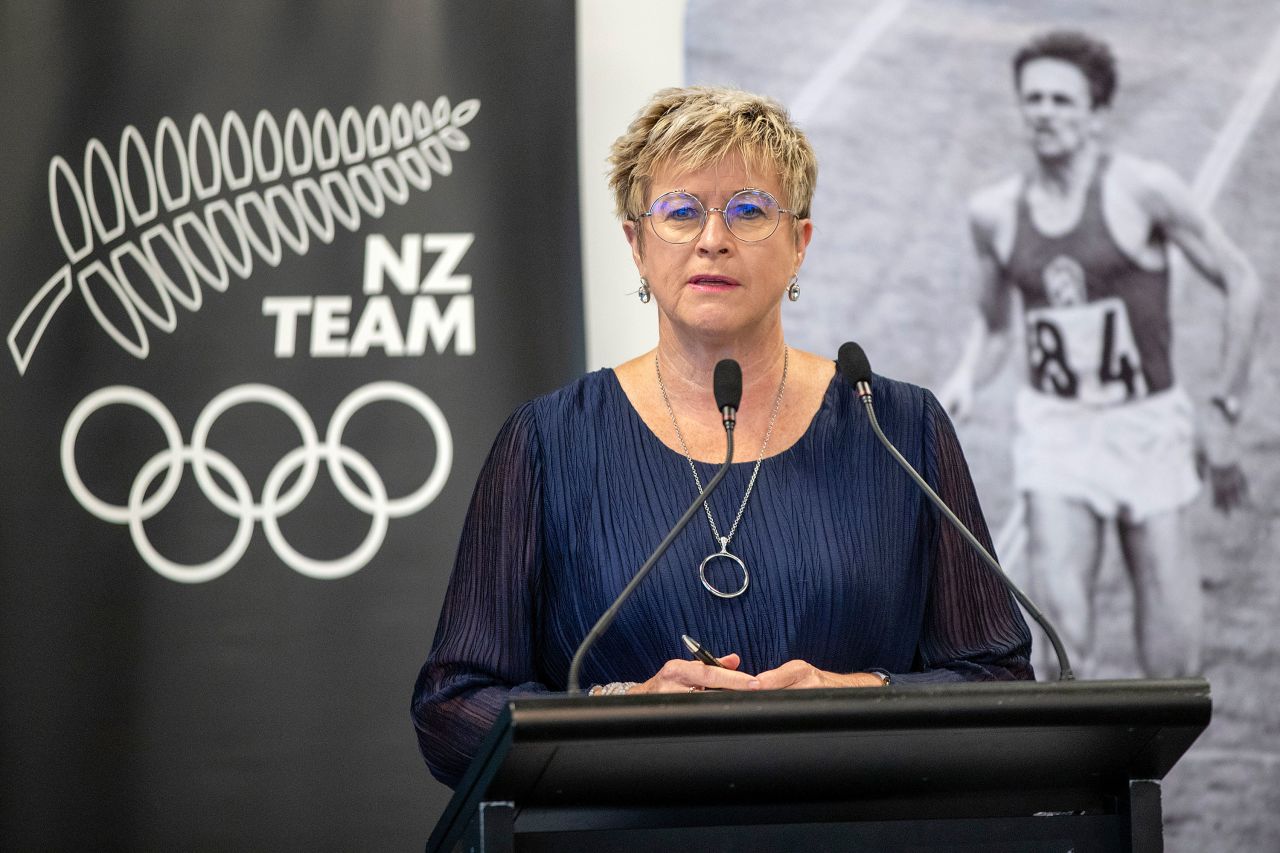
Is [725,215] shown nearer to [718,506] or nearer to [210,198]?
[718,506]

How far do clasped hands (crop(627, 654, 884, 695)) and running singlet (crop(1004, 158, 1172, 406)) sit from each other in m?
1.82

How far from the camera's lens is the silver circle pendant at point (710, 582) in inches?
81.7

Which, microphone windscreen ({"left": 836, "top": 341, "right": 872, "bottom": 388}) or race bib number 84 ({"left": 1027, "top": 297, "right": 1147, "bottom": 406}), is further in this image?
race bib number 84 ({"left": 1027, "top": 297, "right": 1147, "bottom": 406})

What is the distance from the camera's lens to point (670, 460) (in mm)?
2189

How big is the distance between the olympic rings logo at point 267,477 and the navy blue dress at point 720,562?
1046 millimetres

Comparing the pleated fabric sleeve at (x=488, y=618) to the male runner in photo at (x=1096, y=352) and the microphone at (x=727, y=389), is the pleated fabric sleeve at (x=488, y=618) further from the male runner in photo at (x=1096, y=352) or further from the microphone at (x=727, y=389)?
the male runner in photo at (x=1096, y=352)

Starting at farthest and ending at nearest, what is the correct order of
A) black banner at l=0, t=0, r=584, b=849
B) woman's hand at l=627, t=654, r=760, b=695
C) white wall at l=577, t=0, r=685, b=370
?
white wall at l=577, t=0, r=685, b=370 → black banner at l=0, t=0, r=584, b=849 → woman's hand at l=627, t=654, r=760, b=695

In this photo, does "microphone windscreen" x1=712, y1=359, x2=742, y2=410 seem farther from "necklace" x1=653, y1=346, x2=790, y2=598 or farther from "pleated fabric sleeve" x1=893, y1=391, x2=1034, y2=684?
"pleated fabric sleeve" x1=893, y1=391, x2=1034, y2=684

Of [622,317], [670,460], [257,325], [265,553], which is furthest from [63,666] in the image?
[670,460]

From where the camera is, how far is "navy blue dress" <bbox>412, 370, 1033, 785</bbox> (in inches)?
81.3

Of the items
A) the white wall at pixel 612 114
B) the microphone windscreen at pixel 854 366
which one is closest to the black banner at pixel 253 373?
the white wall at pixel 612 114


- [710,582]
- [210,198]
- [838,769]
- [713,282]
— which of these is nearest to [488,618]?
[710,582]

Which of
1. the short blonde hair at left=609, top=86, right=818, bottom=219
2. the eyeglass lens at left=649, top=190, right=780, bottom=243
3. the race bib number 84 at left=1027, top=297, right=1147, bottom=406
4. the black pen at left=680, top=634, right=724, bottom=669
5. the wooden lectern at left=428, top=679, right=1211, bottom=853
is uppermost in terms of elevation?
the short blonde hair at left=609, top=86, right=818, bottom=219

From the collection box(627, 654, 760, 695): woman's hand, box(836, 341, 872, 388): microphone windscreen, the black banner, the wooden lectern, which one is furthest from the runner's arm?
the wooden lectern
